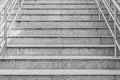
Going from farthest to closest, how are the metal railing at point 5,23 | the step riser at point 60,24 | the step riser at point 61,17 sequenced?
1. the step riser at point 61,17
2. the step riser at point 60,24
3. the metal railing at point 5,23

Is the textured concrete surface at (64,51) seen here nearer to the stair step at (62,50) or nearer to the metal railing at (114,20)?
the stair step at (62,50)

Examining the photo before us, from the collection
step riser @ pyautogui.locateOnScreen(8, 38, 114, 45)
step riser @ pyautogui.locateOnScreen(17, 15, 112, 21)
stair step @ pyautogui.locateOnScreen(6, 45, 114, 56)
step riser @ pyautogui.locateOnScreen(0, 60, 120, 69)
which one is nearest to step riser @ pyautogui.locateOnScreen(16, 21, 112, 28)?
step riser @ pyautogui.locateOnScreen(17, 15, 112, 21)

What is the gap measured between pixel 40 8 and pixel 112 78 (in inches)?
92.0

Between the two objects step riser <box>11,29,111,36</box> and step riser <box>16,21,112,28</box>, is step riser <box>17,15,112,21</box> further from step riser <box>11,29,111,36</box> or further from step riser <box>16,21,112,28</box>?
step riser <box>11,29,111,36</box>

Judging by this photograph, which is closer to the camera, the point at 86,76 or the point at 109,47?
the point at 86,76

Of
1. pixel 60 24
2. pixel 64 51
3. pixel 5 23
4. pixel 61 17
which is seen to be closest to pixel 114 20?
pixel 64 51

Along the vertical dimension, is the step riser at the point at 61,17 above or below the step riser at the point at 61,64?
above

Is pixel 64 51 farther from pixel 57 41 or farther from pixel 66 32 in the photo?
pixel 66 32

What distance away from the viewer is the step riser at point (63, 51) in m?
2.60

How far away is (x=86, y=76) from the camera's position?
2102mm

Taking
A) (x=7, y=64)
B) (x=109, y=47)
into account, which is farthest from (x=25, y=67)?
(x=109, y=47)

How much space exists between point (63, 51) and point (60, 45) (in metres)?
0.11

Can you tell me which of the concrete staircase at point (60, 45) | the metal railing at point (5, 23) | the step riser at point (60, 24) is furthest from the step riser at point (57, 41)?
the step riser at point (60, 24)

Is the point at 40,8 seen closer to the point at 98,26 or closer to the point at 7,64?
the point at 98,26
